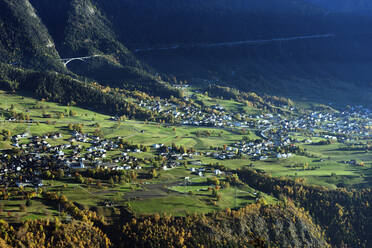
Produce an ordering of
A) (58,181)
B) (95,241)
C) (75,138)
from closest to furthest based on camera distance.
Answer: (95,241)
(58,181)
(75,138)

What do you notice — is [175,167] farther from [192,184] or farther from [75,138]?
[75,138]

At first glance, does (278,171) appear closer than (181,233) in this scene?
No

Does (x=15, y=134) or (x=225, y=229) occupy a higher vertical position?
(x=15, y=134)

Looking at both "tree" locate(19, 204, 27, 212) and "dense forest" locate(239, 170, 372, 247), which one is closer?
"tree" locate(19, 204, 27, 212)

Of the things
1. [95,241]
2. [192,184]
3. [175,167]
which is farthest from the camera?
[175,167]

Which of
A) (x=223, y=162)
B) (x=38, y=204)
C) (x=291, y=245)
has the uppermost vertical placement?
(x=223, y=162)

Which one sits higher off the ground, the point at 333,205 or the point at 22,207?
the point at 333,205

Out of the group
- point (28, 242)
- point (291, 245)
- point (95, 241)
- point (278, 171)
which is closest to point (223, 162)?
point (278, 171)

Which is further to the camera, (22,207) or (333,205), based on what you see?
(333,205)

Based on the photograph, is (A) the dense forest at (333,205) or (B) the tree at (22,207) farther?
(A) the dense forest at (333,205)

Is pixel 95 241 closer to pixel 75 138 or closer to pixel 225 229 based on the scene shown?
pixel 225 229
